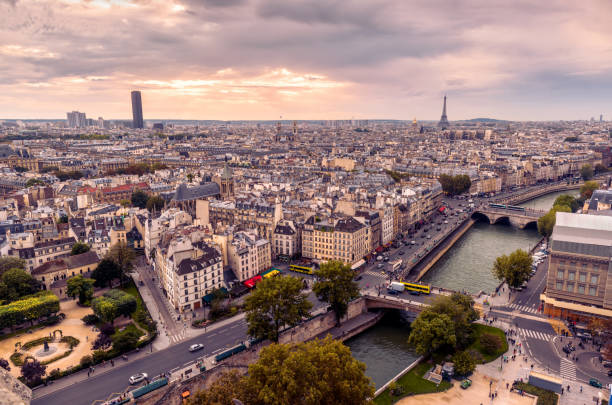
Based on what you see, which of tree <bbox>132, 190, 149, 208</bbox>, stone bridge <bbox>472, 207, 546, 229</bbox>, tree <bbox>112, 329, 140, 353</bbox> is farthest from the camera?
tree <bbox>132, 190, 149, 208</bbox>

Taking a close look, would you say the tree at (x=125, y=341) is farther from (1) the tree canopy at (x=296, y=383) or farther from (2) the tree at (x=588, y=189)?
(2) the tree at (x=588, y=189)

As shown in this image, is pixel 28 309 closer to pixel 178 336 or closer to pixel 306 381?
pixel 178 336

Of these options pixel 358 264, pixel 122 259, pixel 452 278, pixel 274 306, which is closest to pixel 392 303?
pixel 358 264

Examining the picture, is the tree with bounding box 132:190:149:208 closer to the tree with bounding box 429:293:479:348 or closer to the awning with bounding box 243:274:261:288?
the awning with bounding box 243:274:261:288

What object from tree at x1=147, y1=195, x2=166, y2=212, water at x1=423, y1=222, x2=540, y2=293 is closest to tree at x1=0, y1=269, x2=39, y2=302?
tree at x1=147, y1=195, x2=166, y2=212

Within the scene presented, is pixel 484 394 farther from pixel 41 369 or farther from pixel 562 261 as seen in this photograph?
pixel 41 369

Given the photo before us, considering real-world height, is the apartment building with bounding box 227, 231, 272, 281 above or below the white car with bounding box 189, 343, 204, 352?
above

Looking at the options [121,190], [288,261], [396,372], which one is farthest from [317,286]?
[121,190]
